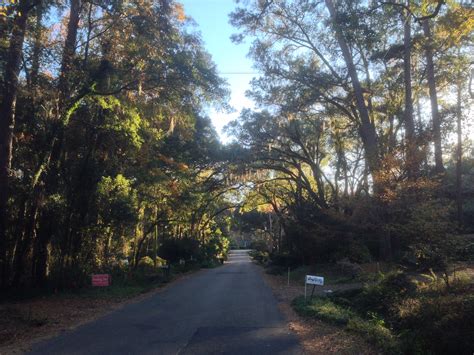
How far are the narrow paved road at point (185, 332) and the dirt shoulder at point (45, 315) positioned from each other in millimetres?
502

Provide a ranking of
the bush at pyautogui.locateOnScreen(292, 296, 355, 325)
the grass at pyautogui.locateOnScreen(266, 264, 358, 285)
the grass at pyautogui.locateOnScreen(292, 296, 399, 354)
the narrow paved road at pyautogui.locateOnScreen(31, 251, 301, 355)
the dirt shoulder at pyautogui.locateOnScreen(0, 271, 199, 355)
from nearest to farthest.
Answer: the grass at pyautogui.locateOnScreen(292, 296, 399, 354) → the narrow paved road at pyautogui.locateOnScreen(31, 251, 301, 355) → the dirt shoulder at pyautogui.locateOnScreen(0, 271, 199, 355) → the bush at pyautogui.locateOnScreen(292, 296, 355, 325) → the grass at pyautogui.locateOnScreen(266, 264, 358, 285)

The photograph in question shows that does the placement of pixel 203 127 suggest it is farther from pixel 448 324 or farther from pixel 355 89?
pixel 448 324

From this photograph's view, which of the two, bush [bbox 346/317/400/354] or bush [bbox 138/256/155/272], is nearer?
bush [bbox 346/317/400/354]

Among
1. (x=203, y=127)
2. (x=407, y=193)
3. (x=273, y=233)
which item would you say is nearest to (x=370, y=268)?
(x=407, y=193)

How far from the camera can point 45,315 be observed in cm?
1278

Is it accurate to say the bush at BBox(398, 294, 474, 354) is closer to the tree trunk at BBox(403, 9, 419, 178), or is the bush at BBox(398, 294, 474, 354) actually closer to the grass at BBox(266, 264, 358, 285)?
the tree trunk at BBox(403, 9, 419, 178)

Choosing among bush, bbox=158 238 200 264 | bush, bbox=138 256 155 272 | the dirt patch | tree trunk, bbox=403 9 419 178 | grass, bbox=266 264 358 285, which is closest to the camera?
the dirt patch

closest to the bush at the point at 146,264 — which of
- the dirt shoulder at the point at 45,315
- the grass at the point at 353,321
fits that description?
the dirt shoulder at the point at 45,315

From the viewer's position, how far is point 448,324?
708cm

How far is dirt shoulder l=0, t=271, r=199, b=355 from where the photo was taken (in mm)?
9805

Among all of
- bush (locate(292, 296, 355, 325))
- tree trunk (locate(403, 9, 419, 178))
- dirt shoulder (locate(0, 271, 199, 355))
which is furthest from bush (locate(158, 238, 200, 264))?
bush (locate(292, 296, 355, 325))

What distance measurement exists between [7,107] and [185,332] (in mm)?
8694

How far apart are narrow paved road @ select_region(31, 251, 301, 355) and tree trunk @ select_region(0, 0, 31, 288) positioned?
14.1 feet

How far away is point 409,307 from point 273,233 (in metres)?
57.7
